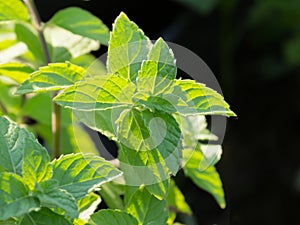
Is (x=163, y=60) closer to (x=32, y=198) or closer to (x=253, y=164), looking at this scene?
(x=32, y=198)

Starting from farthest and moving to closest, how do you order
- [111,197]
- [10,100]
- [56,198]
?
[10,100], [111,197], [56,198]

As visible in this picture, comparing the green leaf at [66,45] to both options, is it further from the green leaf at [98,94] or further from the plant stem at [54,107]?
the green leaf at [98,94]

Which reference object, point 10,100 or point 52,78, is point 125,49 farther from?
point 10,100

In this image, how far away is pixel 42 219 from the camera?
535 mm

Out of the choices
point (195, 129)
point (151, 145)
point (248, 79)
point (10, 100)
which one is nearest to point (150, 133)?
point (151, 145)

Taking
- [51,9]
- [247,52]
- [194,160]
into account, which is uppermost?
[194,160]

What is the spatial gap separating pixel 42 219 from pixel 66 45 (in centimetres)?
42

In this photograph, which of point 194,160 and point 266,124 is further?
point 266,124

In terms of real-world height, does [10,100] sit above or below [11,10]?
below

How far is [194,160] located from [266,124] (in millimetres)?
1806

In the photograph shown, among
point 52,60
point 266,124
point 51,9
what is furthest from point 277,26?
point 52,60

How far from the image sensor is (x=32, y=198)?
0.53m

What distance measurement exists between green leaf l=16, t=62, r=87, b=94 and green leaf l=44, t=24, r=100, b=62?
9.5 inches

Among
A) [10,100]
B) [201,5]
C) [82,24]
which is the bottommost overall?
[201,5]
